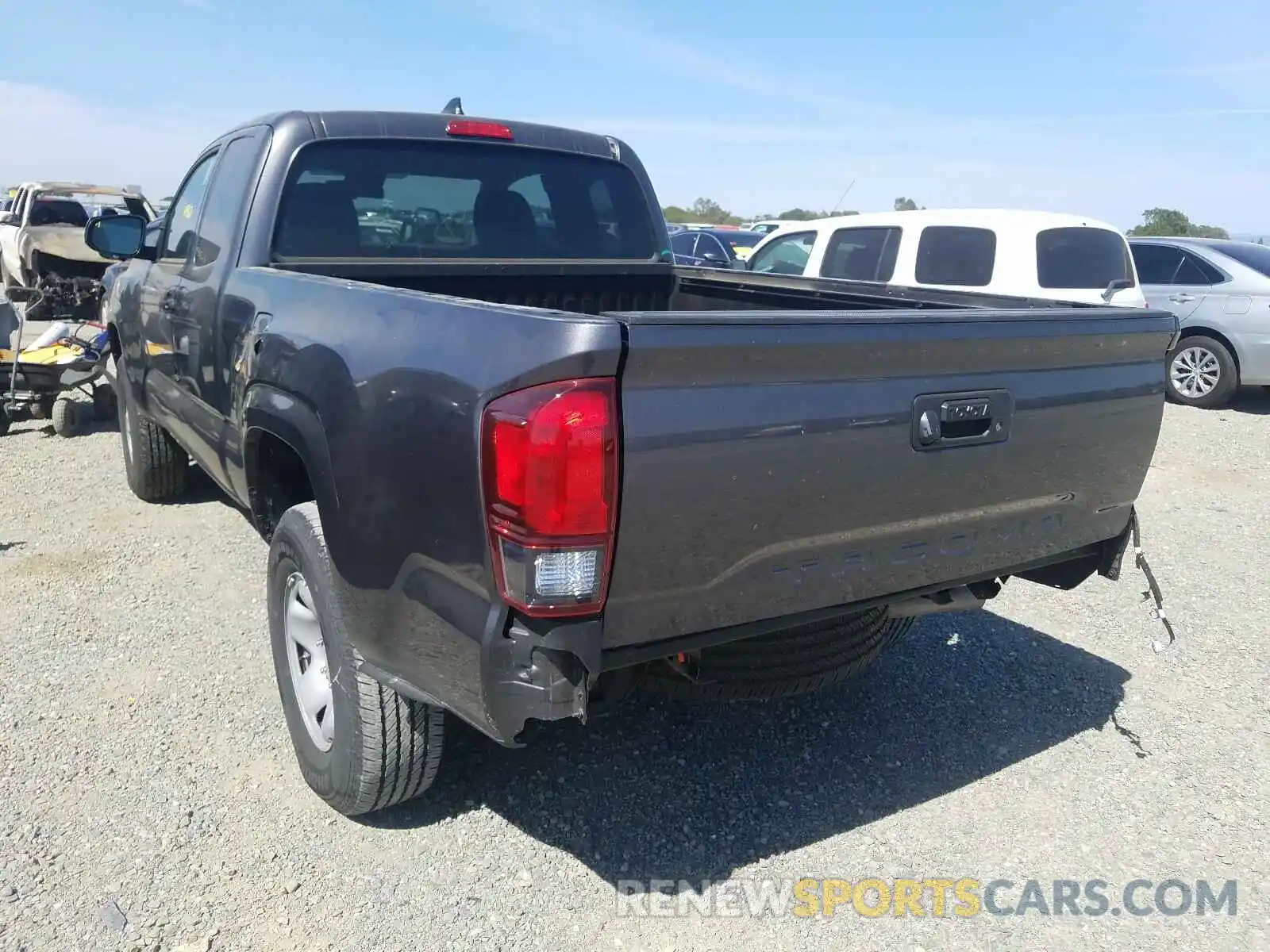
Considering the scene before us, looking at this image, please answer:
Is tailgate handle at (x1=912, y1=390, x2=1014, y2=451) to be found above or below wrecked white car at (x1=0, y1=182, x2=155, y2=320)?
above

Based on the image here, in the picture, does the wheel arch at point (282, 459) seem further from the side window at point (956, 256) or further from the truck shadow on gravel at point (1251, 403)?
the truck shadow on gravel at point (1251, 403)

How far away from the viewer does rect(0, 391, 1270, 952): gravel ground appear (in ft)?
8.13

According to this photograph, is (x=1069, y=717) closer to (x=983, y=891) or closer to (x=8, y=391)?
(x=983, y=891)

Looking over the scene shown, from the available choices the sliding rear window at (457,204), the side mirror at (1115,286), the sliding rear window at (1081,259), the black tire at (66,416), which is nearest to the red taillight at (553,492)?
the sliding rear window at (457,204)

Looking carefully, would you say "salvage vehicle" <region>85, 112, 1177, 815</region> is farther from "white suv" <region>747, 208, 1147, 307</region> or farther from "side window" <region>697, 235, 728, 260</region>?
"side window" <region>697, 235, 728, 260</region>

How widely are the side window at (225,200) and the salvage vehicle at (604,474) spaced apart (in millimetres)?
38

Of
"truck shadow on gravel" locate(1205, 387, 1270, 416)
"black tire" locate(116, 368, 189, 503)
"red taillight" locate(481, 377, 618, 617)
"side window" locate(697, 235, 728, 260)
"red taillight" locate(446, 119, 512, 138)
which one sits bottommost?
"truck shadow on gravel" locate(1205, 387, 1270, 416)

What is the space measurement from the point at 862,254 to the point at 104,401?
6.51 meters

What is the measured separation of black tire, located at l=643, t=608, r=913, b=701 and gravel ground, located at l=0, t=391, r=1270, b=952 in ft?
1.53

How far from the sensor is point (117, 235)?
4398 millimetres

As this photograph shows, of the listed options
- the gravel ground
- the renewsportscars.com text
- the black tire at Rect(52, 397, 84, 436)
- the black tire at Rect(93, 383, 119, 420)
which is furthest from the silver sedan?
the black tire at Rect(52, 397, 84, 436)

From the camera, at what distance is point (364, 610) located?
245 centimetres

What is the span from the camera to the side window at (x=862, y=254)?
28.4 feet

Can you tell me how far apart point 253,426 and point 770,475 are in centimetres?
173
